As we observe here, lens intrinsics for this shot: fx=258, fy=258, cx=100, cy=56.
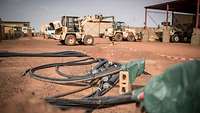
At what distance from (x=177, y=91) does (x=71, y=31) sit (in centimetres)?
1996

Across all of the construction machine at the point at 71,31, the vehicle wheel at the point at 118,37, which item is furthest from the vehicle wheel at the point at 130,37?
the construction machine at the point at 71,31

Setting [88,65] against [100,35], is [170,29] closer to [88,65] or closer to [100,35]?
[100,35]

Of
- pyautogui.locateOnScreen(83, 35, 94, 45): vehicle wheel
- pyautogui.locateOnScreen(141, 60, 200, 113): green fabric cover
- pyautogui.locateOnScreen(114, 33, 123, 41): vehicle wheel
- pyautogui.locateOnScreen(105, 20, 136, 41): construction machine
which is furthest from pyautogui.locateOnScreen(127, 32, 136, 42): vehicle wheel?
pyautogui.locateOnScreen(141, 60, 200, 113): green fabric cover

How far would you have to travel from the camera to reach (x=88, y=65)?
11133 mm

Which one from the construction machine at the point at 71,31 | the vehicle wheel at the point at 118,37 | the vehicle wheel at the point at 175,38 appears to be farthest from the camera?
the vehicle wheel at the point at 175,38

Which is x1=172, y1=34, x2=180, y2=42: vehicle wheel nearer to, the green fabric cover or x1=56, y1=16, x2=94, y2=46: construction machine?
x1=56, y1=16, x2=94, y2=46: construction machine

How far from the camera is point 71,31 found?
75.6ft

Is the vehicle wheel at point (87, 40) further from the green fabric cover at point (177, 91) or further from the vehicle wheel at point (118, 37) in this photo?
the green fabric cover at point (177, 91)

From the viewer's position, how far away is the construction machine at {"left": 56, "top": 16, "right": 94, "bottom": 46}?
22625 mm

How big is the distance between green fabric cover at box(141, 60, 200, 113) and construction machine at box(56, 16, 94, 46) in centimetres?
1942

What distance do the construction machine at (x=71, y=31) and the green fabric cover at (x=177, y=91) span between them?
1942cm

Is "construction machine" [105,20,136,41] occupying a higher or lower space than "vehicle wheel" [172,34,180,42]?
higher

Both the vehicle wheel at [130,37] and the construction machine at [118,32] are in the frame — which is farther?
the vehicle wheel at [130,37]

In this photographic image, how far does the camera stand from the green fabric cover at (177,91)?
3559 mm
